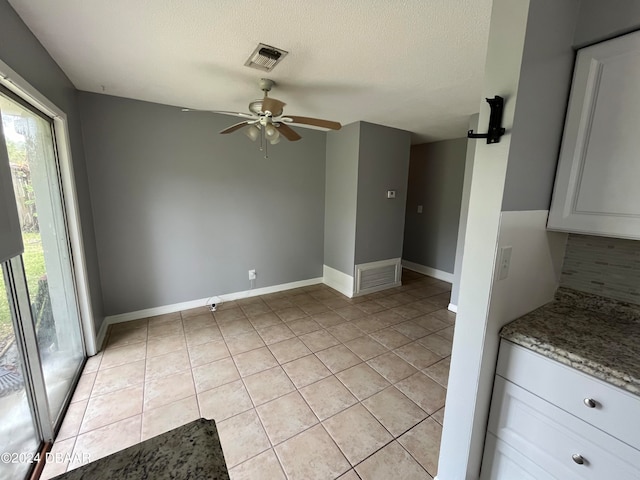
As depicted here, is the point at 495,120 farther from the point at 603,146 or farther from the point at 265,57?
the point at 265,57

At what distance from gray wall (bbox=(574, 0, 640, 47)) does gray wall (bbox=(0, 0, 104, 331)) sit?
253 centimetres

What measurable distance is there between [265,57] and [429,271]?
420 cm

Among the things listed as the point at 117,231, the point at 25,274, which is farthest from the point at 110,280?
the point at 25,274

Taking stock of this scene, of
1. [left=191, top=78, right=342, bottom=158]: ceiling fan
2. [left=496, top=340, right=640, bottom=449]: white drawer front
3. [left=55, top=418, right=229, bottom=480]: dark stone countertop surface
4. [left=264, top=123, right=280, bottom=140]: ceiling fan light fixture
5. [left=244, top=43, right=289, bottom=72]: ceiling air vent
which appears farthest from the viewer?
[left=264, top=123, right=280, bottom=140]: ceiling fan light fixture

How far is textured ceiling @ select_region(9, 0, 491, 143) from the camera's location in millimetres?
1351

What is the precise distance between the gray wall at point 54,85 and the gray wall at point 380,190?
9.36ft

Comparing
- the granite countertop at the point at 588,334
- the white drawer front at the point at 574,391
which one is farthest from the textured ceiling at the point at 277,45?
the white drawer front at the point at 574,391

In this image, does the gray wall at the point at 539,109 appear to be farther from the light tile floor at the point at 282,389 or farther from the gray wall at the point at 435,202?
the gray wall at the point at 435,202

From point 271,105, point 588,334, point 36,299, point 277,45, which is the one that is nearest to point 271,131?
point 271,105

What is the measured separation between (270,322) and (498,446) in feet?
7.45

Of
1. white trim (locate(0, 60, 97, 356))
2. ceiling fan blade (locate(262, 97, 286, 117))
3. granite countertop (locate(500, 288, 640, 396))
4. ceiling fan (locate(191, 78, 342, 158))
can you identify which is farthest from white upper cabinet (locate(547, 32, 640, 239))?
white trim (locate(0, 60, 97, 356))

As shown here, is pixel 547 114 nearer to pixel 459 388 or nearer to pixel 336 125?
pixel 459 388

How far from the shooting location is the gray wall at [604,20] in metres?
0.96

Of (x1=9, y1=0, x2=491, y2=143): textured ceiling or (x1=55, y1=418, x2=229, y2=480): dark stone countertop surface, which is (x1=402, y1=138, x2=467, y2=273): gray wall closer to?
(x1=9, y1=0, x2=491, y2=143): textured ceiling
